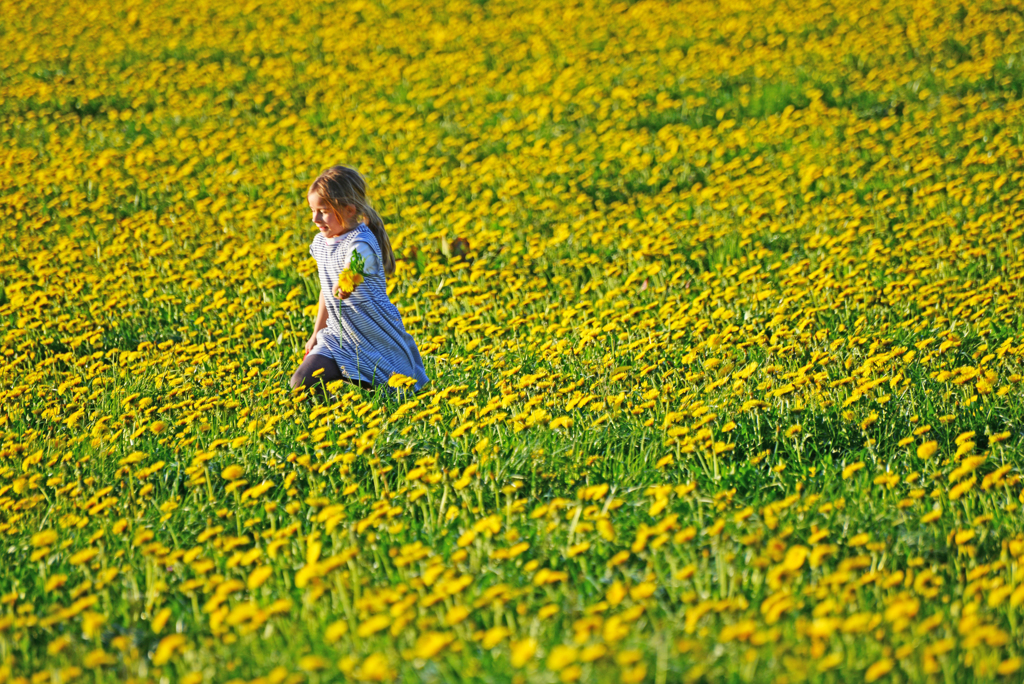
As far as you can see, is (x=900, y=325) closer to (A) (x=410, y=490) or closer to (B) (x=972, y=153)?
(A) (x=410, y=490)

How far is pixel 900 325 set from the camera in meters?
4.09

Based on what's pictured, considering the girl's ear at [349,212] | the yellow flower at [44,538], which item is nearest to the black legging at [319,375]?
the girl's ear at [349,212]

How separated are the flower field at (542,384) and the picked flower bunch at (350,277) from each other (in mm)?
412

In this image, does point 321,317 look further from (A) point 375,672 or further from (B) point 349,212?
(A) point 375,672

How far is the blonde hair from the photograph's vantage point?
3958mm

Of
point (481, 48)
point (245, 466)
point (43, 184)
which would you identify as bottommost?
point (245, 466)

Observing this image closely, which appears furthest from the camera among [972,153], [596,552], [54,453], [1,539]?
[972,153]

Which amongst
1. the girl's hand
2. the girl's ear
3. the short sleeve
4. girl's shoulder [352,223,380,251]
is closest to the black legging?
the girl's hand

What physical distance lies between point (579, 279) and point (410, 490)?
2801mm

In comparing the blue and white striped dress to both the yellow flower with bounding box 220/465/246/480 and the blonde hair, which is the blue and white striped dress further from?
the yellow flower with bounding box 220/465/246/480

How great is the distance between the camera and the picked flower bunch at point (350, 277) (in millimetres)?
3686

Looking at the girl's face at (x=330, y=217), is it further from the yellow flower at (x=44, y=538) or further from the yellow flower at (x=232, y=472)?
the yellow flower at (x=44, y=538)

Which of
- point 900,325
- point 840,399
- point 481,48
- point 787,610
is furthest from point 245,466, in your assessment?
point 481,48

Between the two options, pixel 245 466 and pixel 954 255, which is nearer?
pixel 245 466
